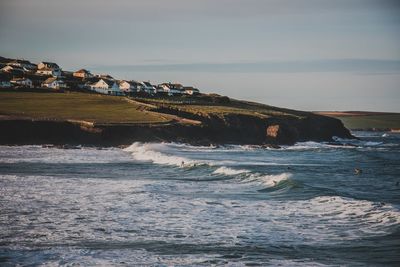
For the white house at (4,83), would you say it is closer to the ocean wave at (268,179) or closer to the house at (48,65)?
the house at (48,65)

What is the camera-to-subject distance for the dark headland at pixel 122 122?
6353 cm

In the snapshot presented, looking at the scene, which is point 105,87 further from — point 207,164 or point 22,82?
point 207,164

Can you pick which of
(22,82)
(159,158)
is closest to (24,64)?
(22,82)

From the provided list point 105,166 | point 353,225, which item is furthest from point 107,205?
point 105,166

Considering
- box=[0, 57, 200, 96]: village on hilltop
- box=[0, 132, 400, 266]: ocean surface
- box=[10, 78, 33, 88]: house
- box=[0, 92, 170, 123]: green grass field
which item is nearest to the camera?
box=[0, 132, 400, 266]: ocean surface

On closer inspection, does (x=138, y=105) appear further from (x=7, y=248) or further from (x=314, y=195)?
(x=7, y=248)

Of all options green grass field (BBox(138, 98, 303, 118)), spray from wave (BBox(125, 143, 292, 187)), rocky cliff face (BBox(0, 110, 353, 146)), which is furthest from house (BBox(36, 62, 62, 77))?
spray from wave (BBox(125, 143, 292, 187))

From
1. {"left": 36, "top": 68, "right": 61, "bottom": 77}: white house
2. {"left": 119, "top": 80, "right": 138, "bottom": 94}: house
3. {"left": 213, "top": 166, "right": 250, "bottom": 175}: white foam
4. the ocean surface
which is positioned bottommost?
the ocean surface

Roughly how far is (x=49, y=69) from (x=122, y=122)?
81451 mm

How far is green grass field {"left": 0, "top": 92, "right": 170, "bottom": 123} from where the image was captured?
7044cm

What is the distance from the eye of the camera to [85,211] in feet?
65.8

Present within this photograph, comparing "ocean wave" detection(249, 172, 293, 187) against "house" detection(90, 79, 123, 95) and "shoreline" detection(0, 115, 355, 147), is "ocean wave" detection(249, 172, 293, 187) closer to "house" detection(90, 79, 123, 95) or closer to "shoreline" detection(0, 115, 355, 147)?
"shoreline" detection(0, 115, 355, 147)

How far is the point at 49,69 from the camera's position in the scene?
5620 inches

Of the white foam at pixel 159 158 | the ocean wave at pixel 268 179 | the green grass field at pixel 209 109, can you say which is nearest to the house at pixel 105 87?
the green grass field at pixel 209 109
